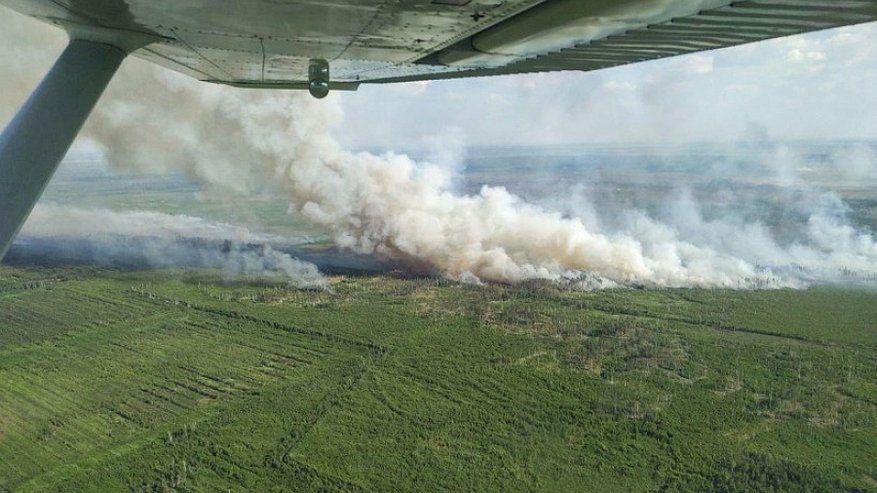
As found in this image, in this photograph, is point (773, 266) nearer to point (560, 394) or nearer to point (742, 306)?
point (742, 306)

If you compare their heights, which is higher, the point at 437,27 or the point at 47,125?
the point at 437,27

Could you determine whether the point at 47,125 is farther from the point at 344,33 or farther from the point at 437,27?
the point at 437,27

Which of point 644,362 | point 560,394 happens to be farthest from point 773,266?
point 560,394

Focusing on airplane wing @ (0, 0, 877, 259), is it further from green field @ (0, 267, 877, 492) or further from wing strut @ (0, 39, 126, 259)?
green field @ (0, 267, 877, 492)

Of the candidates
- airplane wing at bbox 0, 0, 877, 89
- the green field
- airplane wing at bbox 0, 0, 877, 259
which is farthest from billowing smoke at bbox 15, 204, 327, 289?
airplane wing at bbox 0, 0, 877, 259

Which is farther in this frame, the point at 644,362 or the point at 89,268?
the point at 89,268

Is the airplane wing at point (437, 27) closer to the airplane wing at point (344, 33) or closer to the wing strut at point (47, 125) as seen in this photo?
the airplane wing at point (344, 33)

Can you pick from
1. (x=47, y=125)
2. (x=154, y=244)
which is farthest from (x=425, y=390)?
(x=154, y=244)
